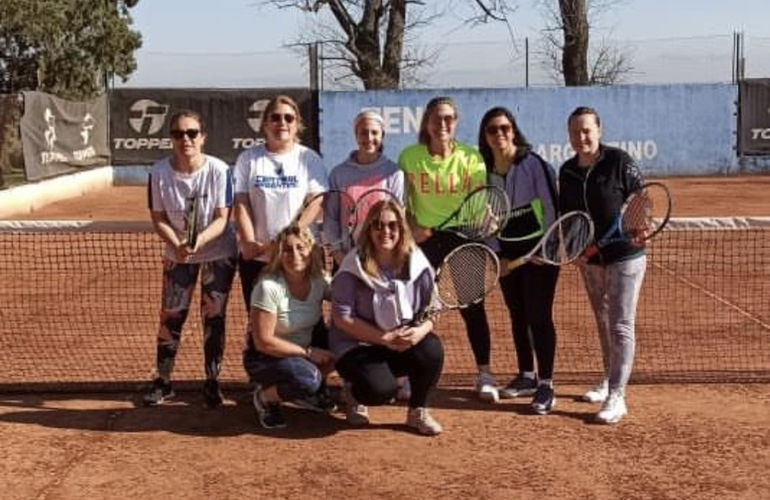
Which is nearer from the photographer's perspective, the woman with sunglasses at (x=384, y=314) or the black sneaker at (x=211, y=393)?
the woman with sunglasses at (x=384, y=314)

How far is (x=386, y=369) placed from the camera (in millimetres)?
5191

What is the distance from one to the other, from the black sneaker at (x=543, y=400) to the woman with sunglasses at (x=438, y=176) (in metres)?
0.85

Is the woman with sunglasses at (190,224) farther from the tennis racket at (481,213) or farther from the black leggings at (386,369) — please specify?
the tennis racket at (481,213)

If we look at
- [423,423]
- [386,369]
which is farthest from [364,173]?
[423,423]

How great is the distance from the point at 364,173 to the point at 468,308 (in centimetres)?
95

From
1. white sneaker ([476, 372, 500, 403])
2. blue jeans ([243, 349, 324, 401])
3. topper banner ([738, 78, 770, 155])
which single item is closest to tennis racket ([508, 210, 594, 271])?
white sneaker ([476, 372, 500, 403])

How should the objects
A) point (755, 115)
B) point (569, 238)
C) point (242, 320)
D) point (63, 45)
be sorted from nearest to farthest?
point (569, 238) → point (242, 320) → point (755, 115) → point (63, 45)

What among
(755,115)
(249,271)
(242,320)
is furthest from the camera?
(755,115)

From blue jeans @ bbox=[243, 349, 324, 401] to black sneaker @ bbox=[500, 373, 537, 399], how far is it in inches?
44.7

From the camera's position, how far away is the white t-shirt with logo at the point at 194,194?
5.55m

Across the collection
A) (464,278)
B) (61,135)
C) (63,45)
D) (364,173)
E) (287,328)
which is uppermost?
(63,45)

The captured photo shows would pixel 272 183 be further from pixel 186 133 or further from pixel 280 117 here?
pixel 186 133

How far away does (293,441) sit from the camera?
17.1 ft

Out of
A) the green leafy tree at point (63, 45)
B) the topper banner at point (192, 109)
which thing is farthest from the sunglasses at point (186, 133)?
the green leafy tree at point (63, 45)
